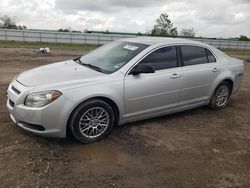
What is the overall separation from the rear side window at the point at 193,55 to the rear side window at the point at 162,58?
0.88ft

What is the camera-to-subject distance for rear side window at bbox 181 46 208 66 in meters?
5.48

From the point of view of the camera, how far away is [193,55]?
18.6 feet

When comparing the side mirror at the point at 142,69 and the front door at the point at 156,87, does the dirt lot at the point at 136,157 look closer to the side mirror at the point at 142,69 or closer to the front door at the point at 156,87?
the front door at the point at 156,87

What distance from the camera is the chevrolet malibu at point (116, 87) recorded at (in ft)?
13.1

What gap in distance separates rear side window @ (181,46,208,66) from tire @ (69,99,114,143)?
78.1 inches

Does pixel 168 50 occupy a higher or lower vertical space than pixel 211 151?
higher

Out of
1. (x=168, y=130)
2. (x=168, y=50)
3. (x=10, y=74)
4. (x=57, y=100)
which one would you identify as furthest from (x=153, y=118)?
(x=10, y=74)

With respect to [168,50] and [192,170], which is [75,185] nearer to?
[192,170]

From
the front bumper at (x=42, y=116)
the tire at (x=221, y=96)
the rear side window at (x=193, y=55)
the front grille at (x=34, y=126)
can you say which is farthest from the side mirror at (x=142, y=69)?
the tire at (x=221, y=96)

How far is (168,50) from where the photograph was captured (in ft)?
17.3

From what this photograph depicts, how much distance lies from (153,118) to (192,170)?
74.2 inches

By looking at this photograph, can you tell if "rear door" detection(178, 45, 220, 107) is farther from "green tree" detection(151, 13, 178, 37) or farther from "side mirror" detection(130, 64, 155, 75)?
"green tree" detection(151, 13, 178, 37)

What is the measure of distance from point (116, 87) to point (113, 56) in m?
0.90

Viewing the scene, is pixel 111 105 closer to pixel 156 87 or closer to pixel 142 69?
pixel 142 69
